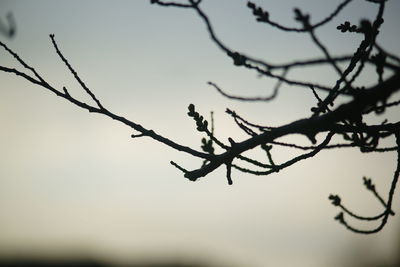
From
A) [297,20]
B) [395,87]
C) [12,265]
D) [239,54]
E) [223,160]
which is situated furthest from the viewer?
[12,265]

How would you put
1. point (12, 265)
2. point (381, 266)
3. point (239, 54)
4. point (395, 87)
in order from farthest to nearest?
point (381, 266)
point (12, 265)
point (239, 54)
point (395, 87)

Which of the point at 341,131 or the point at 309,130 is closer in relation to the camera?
the point at 309,130

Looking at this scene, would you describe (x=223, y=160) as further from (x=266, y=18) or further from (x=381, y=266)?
(x=381, y=266)

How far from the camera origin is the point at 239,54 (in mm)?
1903

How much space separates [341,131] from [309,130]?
2.42 ft

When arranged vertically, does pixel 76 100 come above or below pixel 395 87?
above

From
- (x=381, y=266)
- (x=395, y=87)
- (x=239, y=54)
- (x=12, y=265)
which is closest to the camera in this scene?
(x=395, y=87)

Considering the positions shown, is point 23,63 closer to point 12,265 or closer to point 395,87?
point 395,87

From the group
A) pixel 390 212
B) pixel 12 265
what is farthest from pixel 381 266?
pixel 390 212

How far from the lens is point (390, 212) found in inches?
117

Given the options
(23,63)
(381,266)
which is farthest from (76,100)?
(381,266)

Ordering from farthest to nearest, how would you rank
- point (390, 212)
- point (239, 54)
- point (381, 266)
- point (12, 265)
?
point (381, 266)
point (12, 265)
point (390, 212)
point (239, 54)

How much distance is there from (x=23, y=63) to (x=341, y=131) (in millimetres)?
2372

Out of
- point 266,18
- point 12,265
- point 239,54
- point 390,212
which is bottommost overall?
point 390,212
